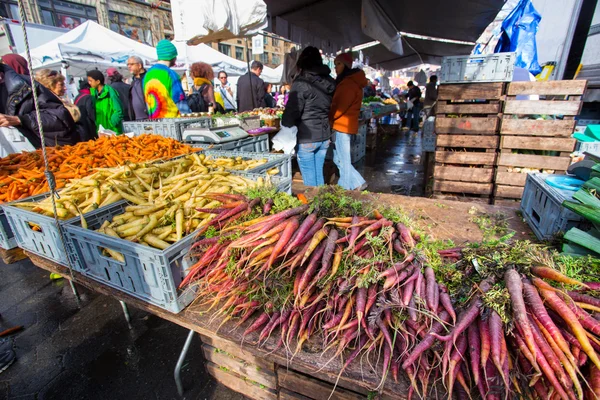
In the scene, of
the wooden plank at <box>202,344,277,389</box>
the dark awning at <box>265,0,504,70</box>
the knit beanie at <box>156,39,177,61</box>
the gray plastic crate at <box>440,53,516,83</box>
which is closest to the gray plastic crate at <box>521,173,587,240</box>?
the wooden plank at <box>202,344,277,389</box>

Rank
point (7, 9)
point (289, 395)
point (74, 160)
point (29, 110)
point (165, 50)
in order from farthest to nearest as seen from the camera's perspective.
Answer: point (7, 9), point (165, 50), point (29, 110), point (74, 160), point (289, 395)

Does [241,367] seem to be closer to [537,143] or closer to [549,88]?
[537,143]

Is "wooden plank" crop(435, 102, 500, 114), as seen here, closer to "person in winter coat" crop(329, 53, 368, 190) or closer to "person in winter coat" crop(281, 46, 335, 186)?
"person in winter coat" crop(329, 53, 368, 190)

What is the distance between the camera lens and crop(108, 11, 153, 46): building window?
22.4 m

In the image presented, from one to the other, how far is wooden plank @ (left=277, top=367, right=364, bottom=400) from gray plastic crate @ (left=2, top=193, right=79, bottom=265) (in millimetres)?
1675

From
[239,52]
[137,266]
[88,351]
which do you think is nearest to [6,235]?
[88,351]

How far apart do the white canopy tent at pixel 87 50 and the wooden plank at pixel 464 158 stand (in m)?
10.1

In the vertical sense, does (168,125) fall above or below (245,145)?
above

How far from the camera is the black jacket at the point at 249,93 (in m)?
7.19

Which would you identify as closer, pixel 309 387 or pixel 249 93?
pixel 309 387

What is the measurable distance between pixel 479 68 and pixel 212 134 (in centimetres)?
388

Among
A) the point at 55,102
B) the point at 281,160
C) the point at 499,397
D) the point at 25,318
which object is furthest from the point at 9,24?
the point at 499,397

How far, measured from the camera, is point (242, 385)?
201 centimetres

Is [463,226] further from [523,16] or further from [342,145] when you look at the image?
[523,16]
